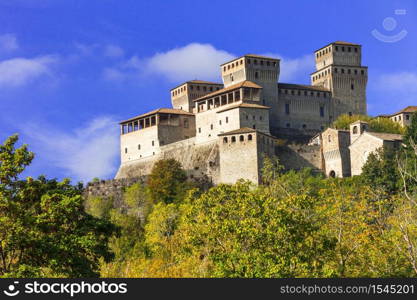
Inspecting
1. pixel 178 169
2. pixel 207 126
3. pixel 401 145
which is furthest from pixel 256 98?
pixel 401 145

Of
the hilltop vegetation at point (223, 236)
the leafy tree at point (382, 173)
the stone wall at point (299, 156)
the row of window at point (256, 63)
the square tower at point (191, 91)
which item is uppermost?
the row of window at point (256, 63)

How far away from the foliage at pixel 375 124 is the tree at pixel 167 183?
22.9 m

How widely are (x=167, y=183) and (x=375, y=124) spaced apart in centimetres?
2662

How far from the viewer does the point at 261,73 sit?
98.8m

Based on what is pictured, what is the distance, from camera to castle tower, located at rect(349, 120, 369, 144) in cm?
→ 8500

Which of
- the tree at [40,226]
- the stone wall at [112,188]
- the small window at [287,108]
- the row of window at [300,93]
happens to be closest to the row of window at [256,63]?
the row of window at [300,93]

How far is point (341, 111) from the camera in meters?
104

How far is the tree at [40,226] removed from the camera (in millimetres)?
28234

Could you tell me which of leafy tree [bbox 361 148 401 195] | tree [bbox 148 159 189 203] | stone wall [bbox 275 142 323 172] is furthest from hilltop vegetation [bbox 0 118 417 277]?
stone wall [bbox 275 142 323 172]

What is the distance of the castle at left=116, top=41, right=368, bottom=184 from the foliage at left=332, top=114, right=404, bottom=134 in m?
4.08

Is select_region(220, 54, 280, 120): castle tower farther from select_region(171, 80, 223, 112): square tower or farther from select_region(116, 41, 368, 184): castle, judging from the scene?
select_region(171, 80, 223, 112): square tower

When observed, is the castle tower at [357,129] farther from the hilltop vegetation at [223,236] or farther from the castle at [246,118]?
the hilltop vegetation at [223,236]

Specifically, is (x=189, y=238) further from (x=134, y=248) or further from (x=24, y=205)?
(x=134, y=248)

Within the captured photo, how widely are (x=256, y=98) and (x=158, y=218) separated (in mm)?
29269
